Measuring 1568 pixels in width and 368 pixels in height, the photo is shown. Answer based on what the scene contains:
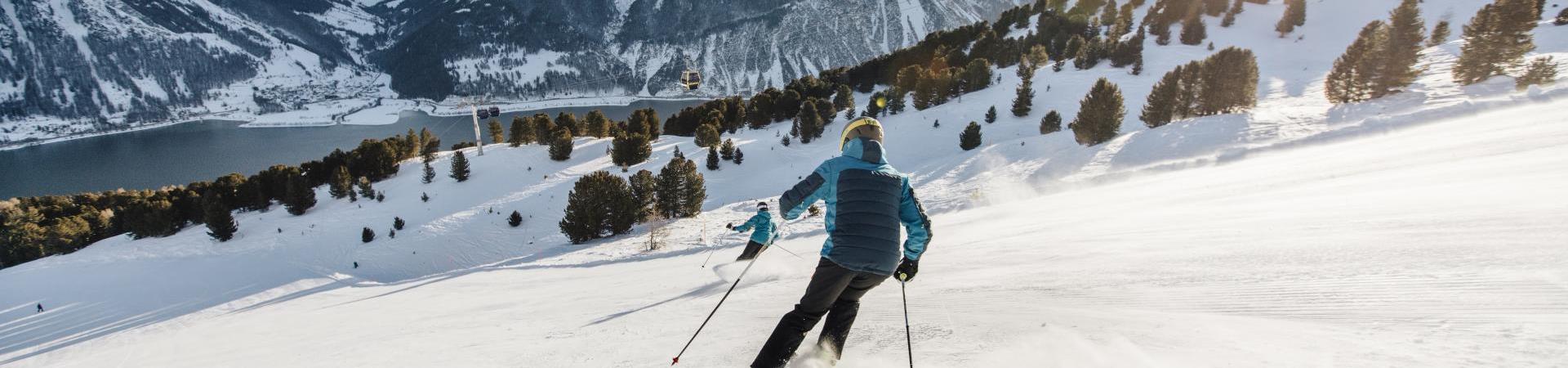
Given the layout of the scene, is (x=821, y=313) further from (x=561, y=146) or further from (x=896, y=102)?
(x=896, y=102)

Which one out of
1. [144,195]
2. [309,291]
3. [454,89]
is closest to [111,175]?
[144,195]

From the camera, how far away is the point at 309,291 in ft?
67.7

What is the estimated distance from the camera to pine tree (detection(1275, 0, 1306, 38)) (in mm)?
51531

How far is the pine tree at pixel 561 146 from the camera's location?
133 feet

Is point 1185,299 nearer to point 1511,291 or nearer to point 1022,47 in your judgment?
point 1511,291

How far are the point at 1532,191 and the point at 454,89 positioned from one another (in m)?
226

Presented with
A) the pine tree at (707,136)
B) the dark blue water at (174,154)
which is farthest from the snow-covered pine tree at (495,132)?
the dark blue water at (174,154)

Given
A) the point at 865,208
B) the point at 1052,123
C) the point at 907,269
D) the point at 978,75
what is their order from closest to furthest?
1. the point at 865,208
2. the point at 907,269
3. the point at 1052,123
4. the point at 978,75

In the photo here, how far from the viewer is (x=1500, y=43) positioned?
22719mm

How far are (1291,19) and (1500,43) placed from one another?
35.9 m

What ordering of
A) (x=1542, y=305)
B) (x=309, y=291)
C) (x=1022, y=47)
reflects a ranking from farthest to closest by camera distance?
(x=1022, y=47)
(x=309, y=291)
(x=1542, y=305)

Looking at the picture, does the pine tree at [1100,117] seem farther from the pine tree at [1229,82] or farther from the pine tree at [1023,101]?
the pine tree at [1023,101]

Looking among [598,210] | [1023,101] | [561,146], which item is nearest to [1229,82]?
[1023,101]

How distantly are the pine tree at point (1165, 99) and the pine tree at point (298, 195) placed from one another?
4923 centimetres
